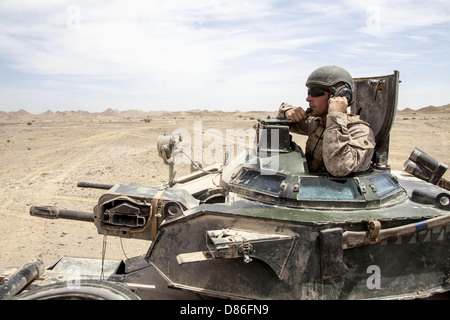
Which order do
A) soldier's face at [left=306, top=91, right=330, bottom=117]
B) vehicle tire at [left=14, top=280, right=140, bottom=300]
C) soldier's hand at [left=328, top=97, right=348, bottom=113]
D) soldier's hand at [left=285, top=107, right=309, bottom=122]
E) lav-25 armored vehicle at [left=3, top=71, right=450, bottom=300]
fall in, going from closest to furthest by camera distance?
vehicle tire at [left=14, top=280, right=140, bottom=300], lav-25 armored vehicle at [left=3, top=71, right=450, bottom=300], soldier's hand at [left=328, top=97, right=348, bottom=113], soldier's face at [left=306, top=91, right=330, bottom=117], soldier's hand at [left=285, top=107, right=309, bottom=122]

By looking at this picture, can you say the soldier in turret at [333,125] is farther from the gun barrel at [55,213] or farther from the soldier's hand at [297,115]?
the gun barrel at [55,213]

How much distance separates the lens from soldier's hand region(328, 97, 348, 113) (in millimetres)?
4254

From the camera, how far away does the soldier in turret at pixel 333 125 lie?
4082 millimetres

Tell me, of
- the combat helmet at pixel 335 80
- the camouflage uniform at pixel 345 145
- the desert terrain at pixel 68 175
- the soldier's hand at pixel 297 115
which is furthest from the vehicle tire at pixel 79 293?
the combat helmet at pixel 335 80

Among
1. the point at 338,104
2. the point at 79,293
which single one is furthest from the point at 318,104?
the point at 79,293

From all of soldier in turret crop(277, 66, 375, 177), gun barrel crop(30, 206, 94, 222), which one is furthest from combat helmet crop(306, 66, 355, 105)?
gun barrel crop(30, 206, 94, 222)

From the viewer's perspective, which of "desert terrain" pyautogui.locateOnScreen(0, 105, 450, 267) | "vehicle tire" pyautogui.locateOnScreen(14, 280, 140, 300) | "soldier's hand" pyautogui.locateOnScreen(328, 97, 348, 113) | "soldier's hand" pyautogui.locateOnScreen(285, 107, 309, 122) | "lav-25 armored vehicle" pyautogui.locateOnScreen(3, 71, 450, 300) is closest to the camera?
"vehicle tire" pyautogui.locateOnScreen(14, 280, 140, 300)

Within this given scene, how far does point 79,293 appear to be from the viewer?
3303 millimetres

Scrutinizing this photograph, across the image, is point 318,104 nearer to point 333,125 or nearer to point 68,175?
point 333,125

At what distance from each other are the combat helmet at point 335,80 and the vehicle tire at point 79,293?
2846mm

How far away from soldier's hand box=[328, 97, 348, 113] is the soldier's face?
398 millimetres

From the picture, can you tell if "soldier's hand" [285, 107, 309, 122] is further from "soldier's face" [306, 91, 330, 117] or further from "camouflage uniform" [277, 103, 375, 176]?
"camouflage uniform" [277, 103, 375, 176]
